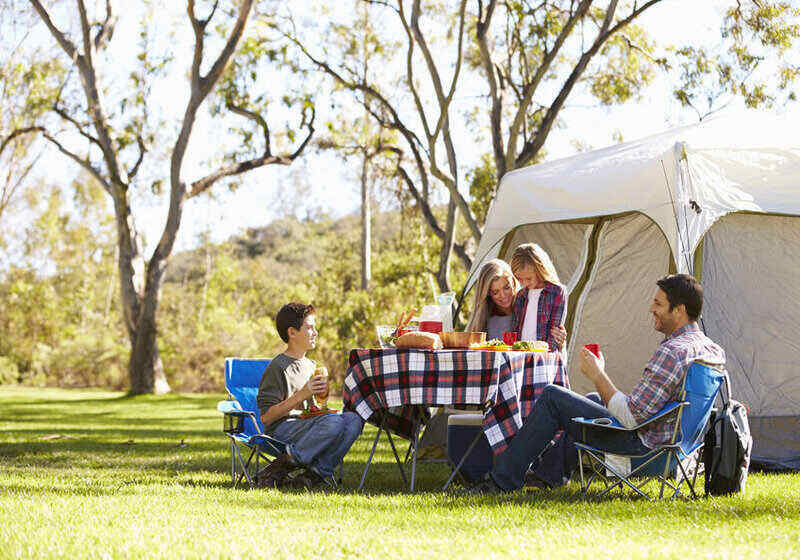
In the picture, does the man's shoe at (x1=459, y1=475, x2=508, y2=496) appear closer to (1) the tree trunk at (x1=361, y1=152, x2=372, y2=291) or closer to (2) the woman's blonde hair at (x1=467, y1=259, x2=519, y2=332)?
(2) the woman's blonde hair at (x1=467, y1=259, x2=519, y2=332)

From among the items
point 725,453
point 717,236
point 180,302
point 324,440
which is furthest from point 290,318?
point 180,302

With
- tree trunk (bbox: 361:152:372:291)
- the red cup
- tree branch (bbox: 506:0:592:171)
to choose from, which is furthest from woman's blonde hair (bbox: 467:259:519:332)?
tree trunk (bbox: 361:152:372:291)

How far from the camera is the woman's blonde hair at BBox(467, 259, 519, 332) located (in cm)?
549

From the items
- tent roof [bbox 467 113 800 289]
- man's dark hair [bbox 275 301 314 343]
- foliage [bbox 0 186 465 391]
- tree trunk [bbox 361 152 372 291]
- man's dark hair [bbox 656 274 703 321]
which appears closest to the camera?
man's dark hair [bbox 656 274 703 321]

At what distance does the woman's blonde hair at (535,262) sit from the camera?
555 centimetres

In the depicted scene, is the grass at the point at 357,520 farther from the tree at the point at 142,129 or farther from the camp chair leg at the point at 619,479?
the tree at the point at 142,129

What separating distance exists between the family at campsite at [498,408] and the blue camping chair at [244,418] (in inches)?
3.1

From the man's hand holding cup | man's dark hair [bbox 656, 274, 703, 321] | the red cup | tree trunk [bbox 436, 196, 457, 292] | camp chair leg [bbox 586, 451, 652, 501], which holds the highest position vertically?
tree trunk [bbox 436, 196, 457, 292]

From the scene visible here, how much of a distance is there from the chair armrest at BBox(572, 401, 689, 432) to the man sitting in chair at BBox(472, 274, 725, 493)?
0.03 meters

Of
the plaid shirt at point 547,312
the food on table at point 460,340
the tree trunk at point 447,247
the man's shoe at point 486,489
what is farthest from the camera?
the tree trunk at point 447,247

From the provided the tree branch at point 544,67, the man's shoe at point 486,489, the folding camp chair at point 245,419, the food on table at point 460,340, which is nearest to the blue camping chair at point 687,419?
the man's shoe at point 486,489

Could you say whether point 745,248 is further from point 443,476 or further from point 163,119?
point 163,119

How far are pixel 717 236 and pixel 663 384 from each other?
7.88 feet

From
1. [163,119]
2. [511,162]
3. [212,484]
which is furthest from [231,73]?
[212,484]
